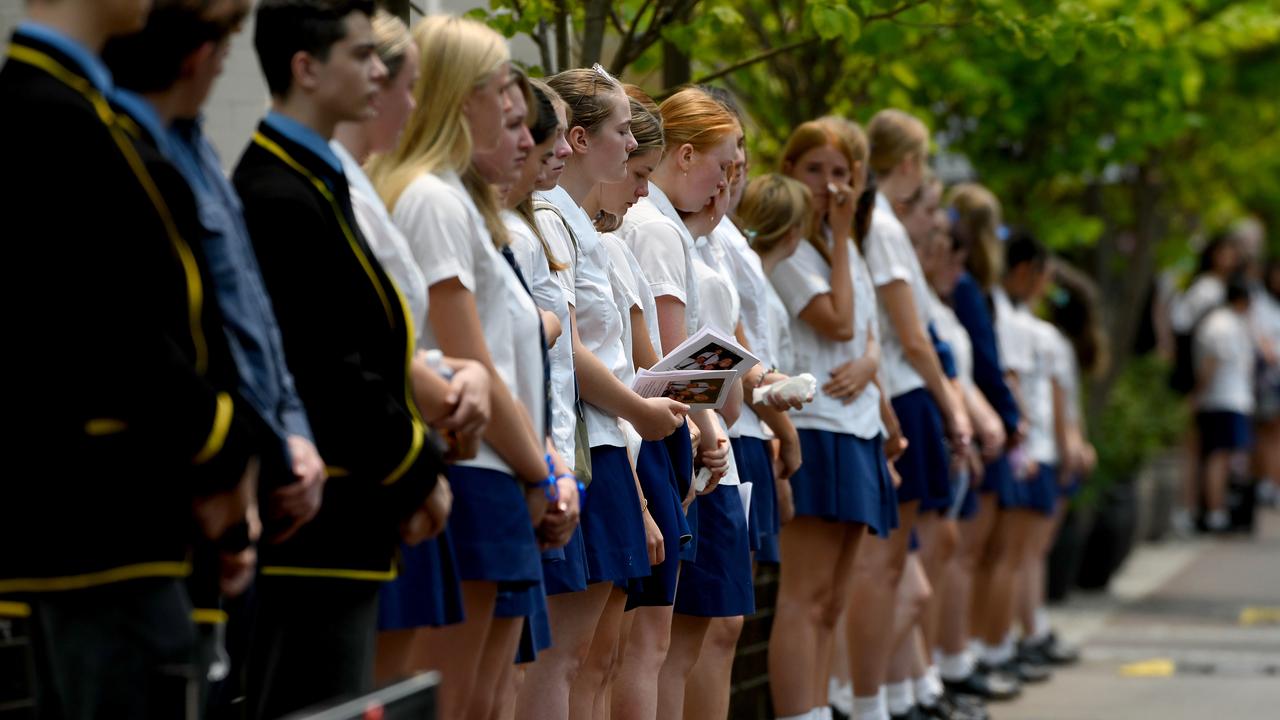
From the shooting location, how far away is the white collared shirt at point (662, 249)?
5781mm

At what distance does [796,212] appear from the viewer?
22.6ft

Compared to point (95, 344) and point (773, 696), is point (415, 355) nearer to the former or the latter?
point (95, 344)

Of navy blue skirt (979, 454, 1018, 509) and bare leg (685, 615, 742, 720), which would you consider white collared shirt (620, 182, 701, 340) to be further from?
→ navy blue skirt (979, 454, 1018, 509)

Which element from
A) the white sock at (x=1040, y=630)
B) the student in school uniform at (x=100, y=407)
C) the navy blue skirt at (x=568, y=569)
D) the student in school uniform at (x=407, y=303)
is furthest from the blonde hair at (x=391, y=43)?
the white sock at (x=1040, y=630)

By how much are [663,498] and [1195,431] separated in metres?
13.8

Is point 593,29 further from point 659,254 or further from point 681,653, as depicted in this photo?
point 681,653

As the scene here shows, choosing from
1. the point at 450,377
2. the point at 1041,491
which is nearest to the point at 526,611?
the point at 450,377

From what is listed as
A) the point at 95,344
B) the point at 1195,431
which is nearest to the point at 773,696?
the point at 95,344

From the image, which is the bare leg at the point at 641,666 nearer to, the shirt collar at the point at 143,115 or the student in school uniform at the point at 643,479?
the student in school uniform at the point at 643,479

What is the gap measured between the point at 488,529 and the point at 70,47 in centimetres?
144

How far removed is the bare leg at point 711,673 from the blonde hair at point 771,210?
1365 mm

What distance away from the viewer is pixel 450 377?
4.02 m

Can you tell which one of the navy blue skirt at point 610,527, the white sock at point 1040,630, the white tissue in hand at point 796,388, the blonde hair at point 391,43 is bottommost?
the white sock at point 1040,630

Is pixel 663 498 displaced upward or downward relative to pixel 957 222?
downward
